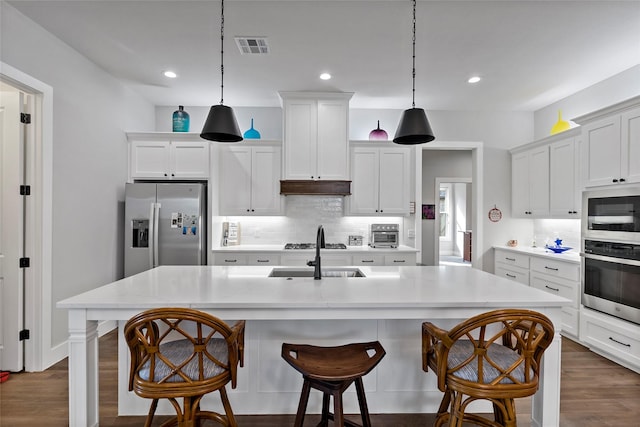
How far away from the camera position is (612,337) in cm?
297

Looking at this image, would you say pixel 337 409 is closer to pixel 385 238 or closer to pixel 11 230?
pixel 11 230

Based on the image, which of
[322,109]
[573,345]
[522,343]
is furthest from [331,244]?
[522,343]

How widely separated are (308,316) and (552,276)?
11.2 ft

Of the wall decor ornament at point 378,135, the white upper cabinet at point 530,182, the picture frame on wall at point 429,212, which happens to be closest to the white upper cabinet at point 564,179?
the white upper cabinet at point 530,182

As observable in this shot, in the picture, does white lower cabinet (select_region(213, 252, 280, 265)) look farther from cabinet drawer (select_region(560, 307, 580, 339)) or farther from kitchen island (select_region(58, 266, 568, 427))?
cabinet drawer (select_region(560, 307, 580, 339))

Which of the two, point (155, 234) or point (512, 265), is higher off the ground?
point (155, 234)

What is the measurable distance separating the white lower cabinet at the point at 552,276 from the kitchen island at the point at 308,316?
1627 mm

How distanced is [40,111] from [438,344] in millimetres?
3592

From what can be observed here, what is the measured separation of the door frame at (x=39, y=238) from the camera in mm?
2803

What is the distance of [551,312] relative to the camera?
1.77m

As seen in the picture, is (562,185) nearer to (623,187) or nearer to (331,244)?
(623,187)

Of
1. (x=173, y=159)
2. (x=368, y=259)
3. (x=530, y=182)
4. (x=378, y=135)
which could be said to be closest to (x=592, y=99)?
(x=530, y=182)

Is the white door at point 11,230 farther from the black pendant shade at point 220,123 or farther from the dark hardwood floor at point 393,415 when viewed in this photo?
the black pendant shade at point 220,123

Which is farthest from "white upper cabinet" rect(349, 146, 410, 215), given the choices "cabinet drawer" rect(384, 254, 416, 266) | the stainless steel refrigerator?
the stainless steel refrigerator
